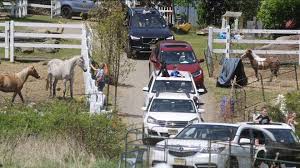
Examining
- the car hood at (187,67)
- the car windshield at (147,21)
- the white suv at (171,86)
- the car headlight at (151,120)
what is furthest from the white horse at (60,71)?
the car windshield at (147,21)

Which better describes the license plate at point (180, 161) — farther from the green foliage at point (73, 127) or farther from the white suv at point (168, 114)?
the white suv at point (168, 114)

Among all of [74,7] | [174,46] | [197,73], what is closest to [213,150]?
[197,73]

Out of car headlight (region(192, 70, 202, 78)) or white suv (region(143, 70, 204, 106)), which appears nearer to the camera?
white suv (region(143, 70, 204, 106))

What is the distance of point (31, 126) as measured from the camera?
2269cm

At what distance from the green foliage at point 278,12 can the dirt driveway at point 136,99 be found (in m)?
10.3

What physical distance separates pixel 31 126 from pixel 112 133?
2.18 meters

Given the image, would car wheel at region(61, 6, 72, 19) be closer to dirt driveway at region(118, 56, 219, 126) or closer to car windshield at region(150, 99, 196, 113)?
dirt driveway at region(118, 56, 219, 126)

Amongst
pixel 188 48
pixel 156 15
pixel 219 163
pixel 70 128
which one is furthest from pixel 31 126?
pixel 156 15

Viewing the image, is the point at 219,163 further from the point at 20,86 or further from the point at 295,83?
the point at 295,83

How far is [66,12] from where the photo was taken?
53.5m

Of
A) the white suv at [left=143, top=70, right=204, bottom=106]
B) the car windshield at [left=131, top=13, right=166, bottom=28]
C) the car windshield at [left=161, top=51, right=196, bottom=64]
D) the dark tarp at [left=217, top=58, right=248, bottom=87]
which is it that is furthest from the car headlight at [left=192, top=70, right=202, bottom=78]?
the car windshield at [left=131, top=13, right=166, bottom=28]

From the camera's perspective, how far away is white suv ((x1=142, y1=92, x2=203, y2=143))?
955 inches

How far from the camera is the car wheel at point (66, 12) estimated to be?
53.2 meters

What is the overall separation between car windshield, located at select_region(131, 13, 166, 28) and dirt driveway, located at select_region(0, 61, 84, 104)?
21.4 feet
